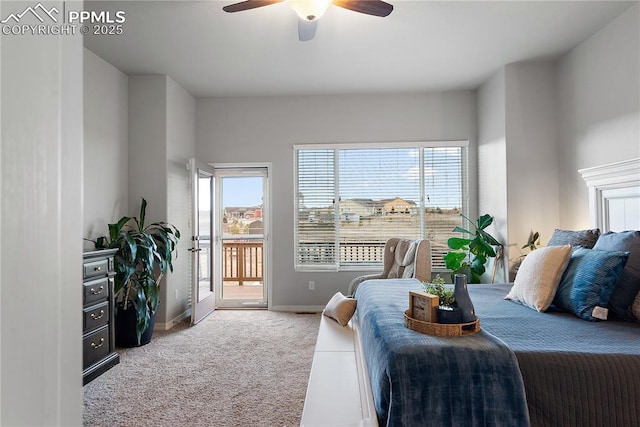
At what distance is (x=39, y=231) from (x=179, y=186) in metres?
4.45

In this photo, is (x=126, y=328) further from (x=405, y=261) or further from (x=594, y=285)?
(x=594, y=285)

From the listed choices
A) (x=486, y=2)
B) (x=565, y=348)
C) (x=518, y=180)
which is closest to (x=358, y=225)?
(x=518, y=180)

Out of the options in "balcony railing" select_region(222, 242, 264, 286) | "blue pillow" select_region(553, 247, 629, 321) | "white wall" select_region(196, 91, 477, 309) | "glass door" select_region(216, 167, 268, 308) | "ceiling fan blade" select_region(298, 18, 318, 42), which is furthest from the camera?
"balcony railing" select_region(222, 242, 264, 286)

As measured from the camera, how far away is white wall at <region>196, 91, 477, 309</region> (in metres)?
4.88

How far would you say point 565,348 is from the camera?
1577mm

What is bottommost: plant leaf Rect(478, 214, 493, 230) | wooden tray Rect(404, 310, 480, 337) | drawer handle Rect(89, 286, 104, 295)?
drawer handle Rect(89, 286, 104, 295)

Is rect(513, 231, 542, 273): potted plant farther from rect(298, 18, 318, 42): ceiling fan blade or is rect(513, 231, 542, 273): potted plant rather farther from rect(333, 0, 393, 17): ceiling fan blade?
rect(298, 18, 318, 42): ceiling fan blade

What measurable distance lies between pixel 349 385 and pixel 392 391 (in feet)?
1.60

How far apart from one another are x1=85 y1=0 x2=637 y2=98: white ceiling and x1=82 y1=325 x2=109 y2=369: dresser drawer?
257cm

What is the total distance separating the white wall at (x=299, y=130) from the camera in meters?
4.88

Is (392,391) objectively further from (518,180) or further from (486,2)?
(518,180)

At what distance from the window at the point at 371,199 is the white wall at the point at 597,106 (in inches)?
50.6

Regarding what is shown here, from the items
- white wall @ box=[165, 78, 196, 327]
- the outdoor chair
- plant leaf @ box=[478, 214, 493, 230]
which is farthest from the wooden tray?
white wall @ box=[165, 78, 196, 327]

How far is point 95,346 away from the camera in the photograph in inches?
114
